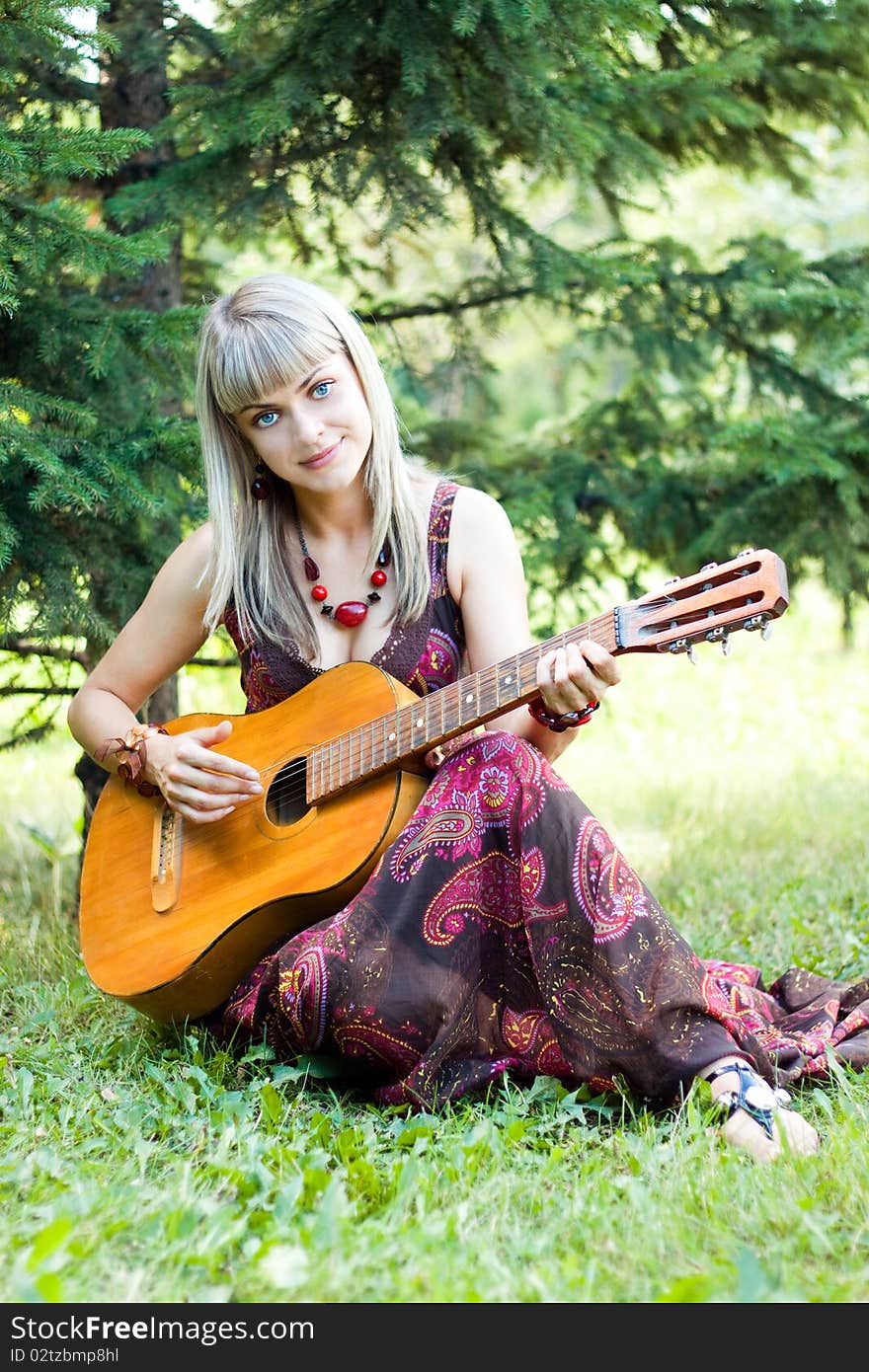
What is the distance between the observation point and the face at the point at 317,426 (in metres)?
2.47

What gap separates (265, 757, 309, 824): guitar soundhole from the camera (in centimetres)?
246

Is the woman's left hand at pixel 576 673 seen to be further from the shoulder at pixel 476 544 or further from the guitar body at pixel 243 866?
the shoulder at pixel 476 544

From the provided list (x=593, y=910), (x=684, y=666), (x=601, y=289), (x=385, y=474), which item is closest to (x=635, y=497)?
(x=601, y=289)

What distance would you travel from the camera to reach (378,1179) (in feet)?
6.20

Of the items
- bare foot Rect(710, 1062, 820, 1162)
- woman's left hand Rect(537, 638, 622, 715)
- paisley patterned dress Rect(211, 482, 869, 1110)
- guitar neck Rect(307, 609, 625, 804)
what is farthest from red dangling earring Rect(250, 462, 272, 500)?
bare foot Rect(710, 1062, 820, 1162)

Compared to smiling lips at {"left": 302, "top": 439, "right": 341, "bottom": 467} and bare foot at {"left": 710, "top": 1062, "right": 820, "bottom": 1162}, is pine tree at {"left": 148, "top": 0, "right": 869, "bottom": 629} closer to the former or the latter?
smiling lips at {"left": 302, "top": 439, "right": 341, "bottom": 467}

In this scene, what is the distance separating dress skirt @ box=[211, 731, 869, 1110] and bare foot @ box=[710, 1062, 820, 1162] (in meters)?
0.05

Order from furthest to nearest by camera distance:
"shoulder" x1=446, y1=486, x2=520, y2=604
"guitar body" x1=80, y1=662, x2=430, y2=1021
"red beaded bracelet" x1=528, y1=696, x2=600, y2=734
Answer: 1. "shoulder" x1=446, y1=486, x2=520, y2=604
2. "guitar body" x1=80, y1=662, x2=430, y2=1021
3. "red beaded bracelet" x1=528, y1=696, x2=600, y2=734

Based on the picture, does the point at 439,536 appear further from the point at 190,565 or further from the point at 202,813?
the point at 202,813

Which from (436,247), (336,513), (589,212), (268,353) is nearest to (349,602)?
(336,513)

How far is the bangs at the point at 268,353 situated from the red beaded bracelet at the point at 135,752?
69cm

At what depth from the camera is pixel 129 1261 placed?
5.41 ft

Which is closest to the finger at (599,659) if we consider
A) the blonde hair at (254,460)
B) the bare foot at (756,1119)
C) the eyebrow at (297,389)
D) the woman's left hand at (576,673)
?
the woman's left hand at (576,673)

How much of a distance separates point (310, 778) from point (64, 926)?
1.21m
